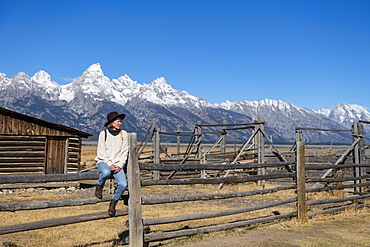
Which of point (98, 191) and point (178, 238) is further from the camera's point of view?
point (178, 238)

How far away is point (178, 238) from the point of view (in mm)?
6973

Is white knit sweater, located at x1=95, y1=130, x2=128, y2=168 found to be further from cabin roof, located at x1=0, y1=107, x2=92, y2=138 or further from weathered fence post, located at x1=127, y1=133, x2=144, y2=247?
cabin roof, located at x1=0, y1=107, x2=92, y2=138

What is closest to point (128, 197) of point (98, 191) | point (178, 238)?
point (98, 191)

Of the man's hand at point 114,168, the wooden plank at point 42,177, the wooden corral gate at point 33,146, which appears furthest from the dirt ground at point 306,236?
the wooden corral gate at point 33,146

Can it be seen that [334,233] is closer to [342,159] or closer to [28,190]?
[342,159]

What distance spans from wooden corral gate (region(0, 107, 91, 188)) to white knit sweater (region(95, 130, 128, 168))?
13.2 metres

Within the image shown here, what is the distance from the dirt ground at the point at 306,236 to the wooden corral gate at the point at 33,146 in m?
13.4

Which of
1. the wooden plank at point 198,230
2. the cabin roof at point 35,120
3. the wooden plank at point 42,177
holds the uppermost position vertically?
the cabin roof at point 35,120

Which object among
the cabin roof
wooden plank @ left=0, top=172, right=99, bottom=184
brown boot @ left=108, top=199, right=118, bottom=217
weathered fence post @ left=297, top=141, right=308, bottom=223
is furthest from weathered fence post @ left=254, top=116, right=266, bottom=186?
wooden plank @ left=0, top=172, right=99, bottom=184

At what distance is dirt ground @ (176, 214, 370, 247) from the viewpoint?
638 centimetres

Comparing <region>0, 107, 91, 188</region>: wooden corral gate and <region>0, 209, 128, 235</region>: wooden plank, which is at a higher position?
<region>0, 107, 91, 188</region>: wooden corral gate

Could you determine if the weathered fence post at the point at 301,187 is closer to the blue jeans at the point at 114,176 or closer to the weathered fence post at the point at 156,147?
the blue jeans at the point at 114,176

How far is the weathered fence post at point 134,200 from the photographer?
18.3 feet

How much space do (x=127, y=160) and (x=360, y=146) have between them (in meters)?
11.3
